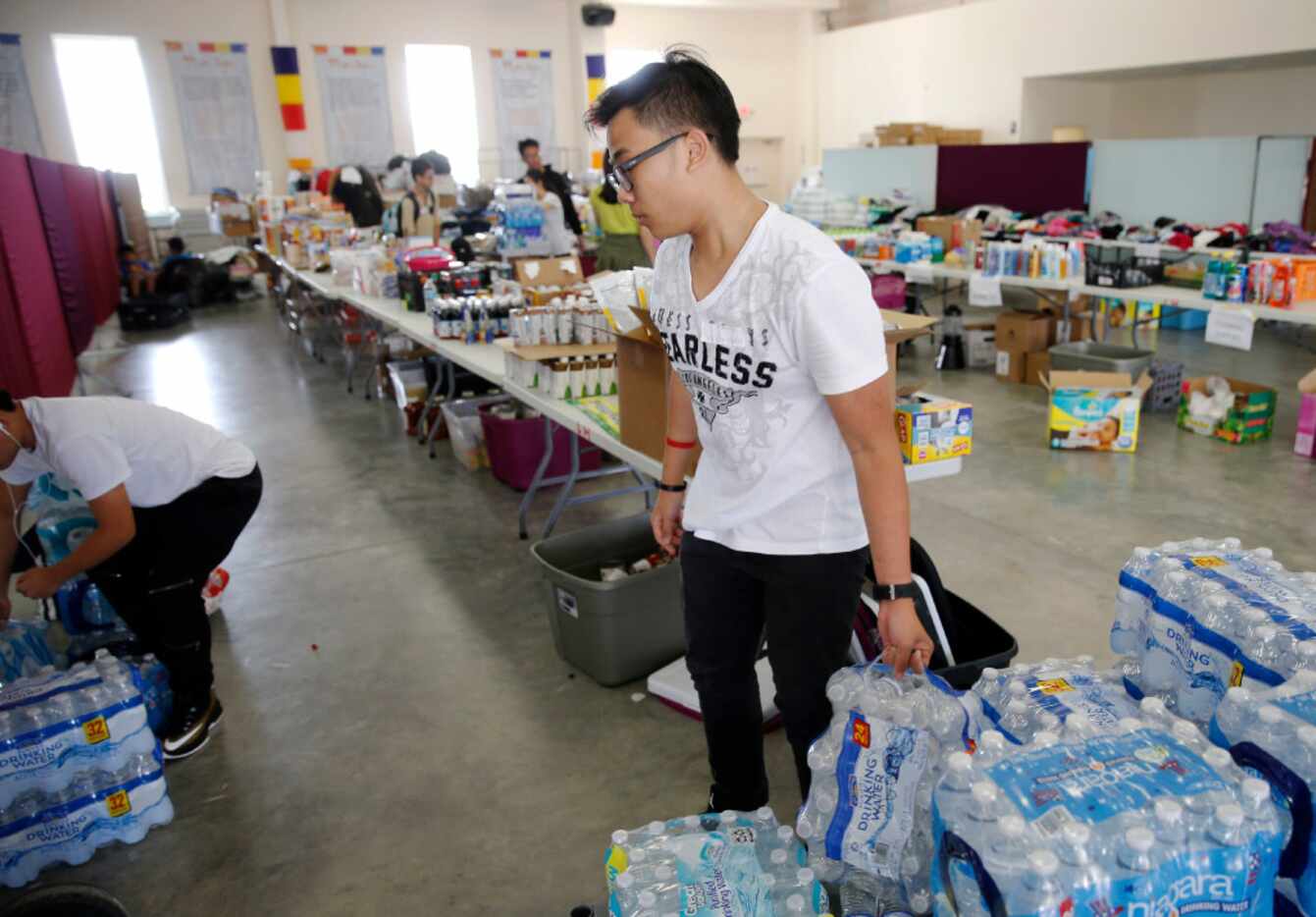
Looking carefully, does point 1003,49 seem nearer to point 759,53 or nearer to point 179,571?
point 759,53

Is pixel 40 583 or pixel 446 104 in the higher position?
pixel 446 104

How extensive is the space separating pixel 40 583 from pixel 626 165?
199 cm

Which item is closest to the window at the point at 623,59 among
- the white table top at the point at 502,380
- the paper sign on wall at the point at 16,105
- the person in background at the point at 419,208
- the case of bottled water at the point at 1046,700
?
the paper sign on wall at the point at 16,105

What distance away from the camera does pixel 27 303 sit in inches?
246

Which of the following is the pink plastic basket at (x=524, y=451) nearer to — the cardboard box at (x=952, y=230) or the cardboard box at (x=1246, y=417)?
the cardboard box at (x=1246, y=417)

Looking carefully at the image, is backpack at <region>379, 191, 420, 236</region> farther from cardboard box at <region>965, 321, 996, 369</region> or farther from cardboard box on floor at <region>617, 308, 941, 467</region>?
cardboard box on floor at <region>617, 308, 941, 467</region>

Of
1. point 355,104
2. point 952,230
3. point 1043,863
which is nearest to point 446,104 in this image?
point 355,104

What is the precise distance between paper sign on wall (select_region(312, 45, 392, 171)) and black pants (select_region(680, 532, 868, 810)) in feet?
45.5

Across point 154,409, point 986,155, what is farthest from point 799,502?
point 986,155

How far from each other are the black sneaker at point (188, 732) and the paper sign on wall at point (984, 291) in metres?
5.48

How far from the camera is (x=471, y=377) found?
597 centimetres

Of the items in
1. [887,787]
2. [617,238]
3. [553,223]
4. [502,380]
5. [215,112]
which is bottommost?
[887,787]

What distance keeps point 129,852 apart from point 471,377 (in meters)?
3.88

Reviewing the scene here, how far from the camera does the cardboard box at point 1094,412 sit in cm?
507
